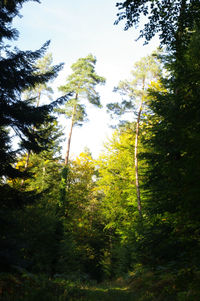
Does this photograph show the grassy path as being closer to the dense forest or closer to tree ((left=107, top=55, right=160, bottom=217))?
A: the dense forest

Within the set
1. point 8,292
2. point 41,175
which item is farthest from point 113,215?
point 8,292

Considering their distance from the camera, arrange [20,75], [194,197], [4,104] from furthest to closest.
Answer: [20,75]
[4,104]
[194,197]

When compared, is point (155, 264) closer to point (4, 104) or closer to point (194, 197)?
point (194, 197)

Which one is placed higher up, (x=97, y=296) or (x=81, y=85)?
(x=81, y=85)

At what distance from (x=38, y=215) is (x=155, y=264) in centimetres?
894

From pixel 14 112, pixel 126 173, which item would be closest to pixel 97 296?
pixel 14 112

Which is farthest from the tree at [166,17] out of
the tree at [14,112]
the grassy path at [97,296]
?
the grassy path at [97,296]

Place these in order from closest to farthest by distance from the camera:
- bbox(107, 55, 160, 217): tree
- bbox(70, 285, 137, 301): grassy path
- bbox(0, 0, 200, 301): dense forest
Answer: bbox(0, 0, 200, 301): dense forest
bbox(70, 285, 137, 301): grassy path
bbox(107, 55, 160, 217): tree

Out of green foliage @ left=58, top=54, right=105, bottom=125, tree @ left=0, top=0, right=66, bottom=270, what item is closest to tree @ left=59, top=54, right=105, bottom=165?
green foliage @ left=58, top=54, right=105, bottom=125

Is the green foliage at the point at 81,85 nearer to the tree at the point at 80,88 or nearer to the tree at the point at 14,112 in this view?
the tree at the point at 80,88

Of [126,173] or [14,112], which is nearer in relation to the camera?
[14,112]

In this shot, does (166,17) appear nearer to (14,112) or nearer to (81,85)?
(14,112)

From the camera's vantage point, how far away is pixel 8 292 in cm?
528

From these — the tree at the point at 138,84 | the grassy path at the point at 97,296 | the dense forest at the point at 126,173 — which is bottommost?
the grassy path at the point at 97,296
